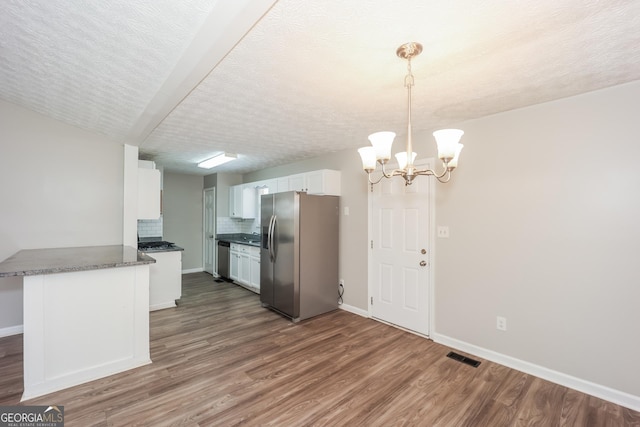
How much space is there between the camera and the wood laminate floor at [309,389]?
1938 mm

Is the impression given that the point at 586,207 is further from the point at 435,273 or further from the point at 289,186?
the point at 289,186

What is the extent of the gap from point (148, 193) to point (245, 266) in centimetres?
209

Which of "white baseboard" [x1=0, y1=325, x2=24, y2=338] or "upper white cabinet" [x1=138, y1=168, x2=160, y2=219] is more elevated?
"upper white cabinet" [x1=138, y1=168, x2=160, y2=219]

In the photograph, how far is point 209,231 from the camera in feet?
21.4

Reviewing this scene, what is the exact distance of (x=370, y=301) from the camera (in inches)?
150

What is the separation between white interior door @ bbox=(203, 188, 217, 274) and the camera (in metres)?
6.35

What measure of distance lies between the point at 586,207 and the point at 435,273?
1447mm

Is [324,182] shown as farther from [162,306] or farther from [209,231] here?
[209,231]

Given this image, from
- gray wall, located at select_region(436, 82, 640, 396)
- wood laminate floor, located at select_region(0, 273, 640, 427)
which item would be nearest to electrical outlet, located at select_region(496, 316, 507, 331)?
gray wall, located at select_region(436, 82, 640, 396)

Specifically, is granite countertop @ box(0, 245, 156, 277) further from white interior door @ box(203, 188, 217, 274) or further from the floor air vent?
white interior door @ box(203, 188, 217, 274)

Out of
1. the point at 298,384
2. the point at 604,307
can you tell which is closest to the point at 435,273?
the point at 604,307

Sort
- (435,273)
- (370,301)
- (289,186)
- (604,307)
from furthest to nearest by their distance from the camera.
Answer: (289,186) → (370,301) → (435,273) → (604,307)

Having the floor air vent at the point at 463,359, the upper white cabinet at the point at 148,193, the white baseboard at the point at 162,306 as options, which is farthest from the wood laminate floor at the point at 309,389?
the upper white cabinet at the point at 148,193
